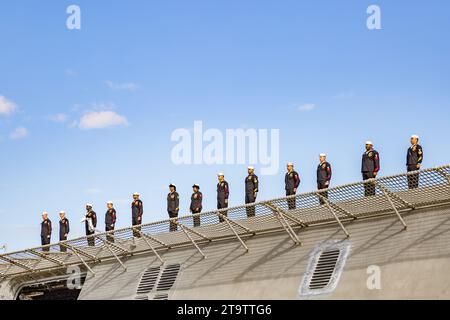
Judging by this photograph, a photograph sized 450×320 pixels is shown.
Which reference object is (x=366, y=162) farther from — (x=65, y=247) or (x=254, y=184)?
(x=65, y=247)

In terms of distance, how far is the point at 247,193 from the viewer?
103 feet

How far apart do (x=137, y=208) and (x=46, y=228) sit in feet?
22.3

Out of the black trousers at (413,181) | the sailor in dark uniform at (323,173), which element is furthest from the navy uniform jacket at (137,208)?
the black trousers at (413,181)

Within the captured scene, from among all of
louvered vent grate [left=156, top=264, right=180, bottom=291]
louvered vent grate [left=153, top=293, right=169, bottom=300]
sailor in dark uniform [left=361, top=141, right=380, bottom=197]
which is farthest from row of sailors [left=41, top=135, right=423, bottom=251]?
louvered vent grate [left=153, top=293, right=169, bottom=300]

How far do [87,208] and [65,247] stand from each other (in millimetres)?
3024

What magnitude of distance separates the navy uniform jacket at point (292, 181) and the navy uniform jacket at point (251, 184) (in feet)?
5.16

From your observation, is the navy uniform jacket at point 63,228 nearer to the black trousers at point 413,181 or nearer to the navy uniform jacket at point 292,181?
the navy uniform jacket at point 292,181

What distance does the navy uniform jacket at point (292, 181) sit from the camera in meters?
30.3

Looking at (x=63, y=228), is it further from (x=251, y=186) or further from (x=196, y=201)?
(x=251, y=186)

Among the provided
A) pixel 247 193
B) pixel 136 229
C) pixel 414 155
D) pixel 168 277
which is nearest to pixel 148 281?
pixel 168 277

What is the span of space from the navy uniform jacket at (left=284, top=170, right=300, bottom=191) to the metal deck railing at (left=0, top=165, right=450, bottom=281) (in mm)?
1706

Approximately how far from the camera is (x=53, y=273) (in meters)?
38.3

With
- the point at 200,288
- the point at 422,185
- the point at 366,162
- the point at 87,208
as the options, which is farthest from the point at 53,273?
the point at 422,185

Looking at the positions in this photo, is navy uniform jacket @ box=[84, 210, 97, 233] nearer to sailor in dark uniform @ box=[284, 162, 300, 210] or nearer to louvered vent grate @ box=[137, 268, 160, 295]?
louvered vent grate @ box=[137, 268, 160, 295]
